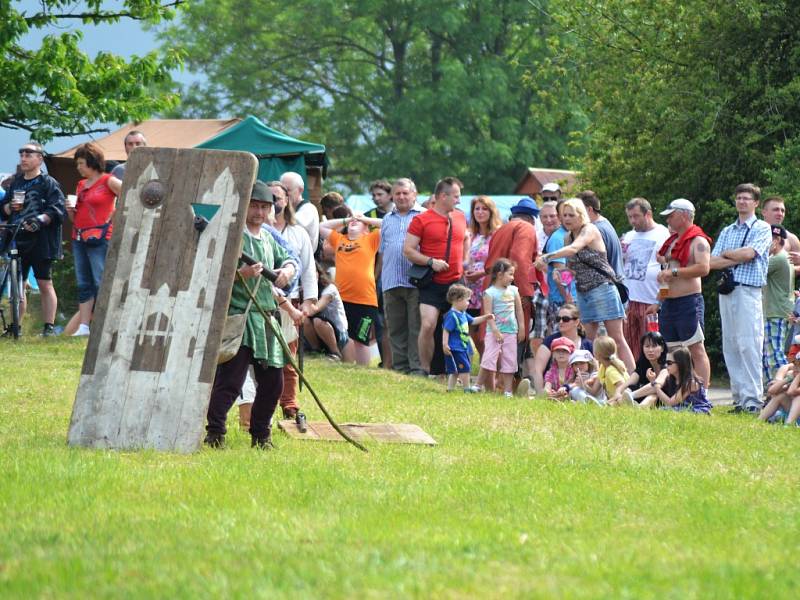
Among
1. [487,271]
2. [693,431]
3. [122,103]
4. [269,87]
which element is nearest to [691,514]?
[693,431]

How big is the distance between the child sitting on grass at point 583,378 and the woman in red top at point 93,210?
5.18 metres

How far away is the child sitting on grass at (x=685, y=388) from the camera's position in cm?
1319

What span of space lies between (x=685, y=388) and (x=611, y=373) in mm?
703

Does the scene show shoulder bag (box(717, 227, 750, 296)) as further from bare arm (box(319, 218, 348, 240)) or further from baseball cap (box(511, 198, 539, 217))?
bare arm (box(319, 218, 348, 240))

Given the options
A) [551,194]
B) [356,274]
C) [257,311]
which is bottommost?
[257,311]

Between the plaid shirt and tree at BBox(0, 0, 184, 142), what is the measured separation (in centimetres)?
817

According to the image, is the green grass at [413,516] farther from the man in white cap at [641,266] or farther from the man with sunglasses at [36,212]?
the man with sunglasses at [36,212]

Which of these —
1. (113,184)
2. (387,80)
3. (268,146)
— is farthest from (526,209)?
(387,80)

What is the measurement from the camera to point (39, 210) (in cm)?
1662

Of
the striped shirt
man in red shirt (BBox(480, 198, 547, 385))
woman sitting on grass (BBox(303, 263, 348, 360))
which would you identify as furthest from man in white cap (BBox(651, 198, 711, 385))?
woman sitting on grass (BBox(303, 263, 348, 360))

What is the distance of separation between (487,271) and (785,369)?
3598 mm

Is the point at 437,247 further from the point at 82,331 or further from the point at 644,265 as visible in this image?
the point at 82,331

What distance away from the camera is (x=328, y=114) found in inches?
2313

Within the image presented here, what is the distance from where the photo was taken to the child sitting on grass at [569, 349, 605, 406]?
13635 mm
